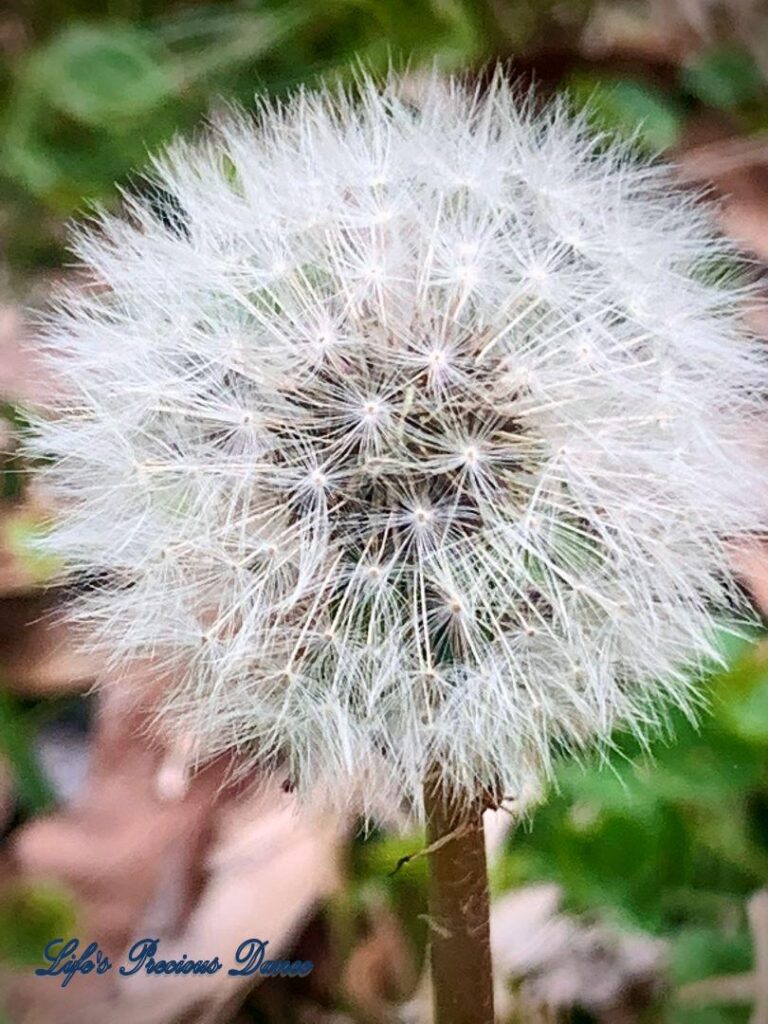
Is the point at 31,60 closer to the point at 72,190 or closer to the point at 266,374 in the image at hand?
the point at 72,190

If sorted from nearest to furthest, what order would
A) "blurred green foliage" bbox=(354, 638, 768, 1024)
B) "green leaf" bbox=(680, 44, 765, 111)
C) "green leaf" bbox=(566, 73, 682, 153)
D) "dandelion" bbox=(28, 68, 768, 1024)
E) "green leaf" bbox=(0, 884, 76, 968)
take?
"dandelion" bbox=(28, 68, 768, 1024), "blurred green foliage" bbox=(354, 638, 768, 1024), "green leaf" bbox=(0, 884, 76, 968), "green leaf" bbox=(566, 73, 682, 153), "green leaf" bbox=(680, 44, 765, 111)

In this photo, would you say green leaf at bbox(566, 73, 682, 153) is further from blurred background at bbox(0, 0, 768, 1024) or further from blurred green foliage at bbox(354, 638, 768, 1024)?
blurred green foliage at bbox(354, 638, 768, 1024)

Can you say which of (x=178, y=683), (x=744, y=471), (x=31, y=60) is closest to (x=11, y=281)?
(x=31, y=60)

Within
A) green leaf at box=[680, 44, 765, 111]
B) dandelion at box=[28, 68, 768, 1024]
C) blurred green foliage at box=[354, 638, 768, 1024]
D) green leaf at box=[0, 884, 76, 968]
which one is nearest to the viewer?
dandelion at box=[28, 68, 768, 1024]

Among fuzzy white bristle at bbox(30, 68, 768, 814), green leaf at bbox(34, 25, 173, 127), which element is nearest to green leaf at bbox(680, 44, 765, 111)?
green leaf at bbox(34, 25, 173, 127)

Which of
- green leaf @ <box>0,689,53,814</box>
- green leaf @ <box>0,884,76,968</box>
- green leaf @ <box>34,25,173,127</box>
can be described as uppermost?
green leaf @ <box>34,25,173,127</box>

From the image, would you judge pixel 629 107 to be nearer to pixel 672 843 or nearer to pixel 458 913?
pixel 672 843

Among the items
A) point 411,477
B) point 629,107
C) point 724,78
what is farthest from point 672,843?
point 724,78
